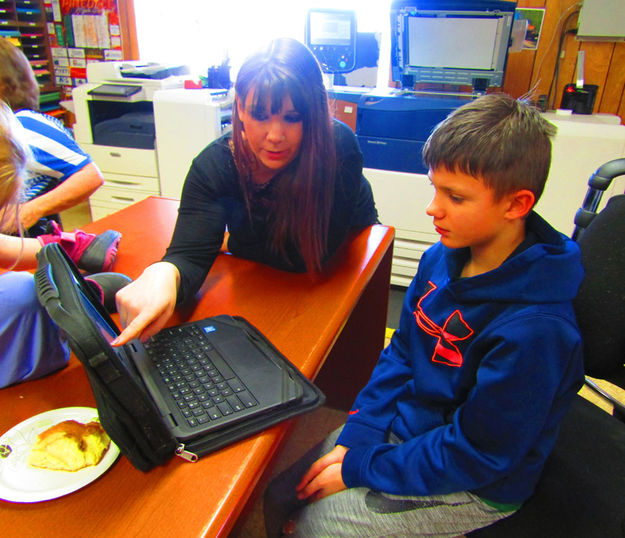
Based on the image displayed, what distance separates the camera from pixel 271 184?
1027mm

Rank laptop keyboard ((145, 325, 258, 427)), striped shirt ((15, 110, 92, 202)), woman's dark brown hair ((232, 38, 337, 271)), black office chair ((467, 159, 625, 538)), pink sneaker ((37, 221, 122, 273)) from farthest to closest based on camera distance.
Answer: striped shirt ((15, 110, 92, 202)) < pink sneaker ((37, 221, 122, 273)) < woman's dark brown hair ((232, 38, 337, 271)) < black office chair ((467, 159, 625, 538)) < laptop keyboard ((145, 325, 258, 427))

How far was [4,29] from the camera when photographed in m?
3.20

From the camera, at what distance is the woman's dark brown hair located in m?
0.87

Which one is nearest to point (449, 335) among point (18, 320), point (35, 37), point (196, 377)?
point (196, 377)

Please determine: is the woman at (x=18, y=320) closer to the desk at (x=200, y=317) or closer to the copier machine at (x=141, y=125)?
the desk at (x=200, y=317)

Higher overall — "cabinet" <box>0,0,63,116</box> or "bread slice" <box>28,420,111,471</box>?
"cabinet" <box>0,0,63,116</box>

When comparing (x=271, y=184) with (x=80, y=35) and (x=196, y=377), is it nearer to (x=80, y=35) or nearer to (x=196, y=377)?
(x=196, y=377)

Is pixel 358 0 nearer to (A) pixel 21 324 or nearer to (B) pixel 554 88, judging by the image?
(B) pixel 554 88

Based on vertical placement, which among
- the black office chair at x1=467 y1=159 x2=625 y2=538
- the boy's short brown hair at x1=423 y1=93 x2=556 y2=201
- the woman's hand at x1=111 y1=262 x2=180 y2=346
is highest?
the boy's short brown hair at x1=423 y1=93 x2=556 y2=201

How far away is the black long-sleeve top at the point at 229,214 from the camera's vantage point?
94cm

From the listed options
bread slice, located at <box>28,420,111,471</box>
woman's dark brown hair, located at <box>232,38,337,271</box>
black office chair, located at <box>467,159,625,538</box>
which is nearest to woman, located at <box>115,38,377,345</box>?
woman's dark brown hair, located at <box>232,38,337,271</box>

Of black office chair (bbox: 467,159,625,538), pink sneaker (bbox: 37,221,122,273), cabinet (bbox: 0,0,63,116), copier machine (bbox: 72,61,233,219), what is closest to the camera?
black office chair (bbox: 467,159,625,538)

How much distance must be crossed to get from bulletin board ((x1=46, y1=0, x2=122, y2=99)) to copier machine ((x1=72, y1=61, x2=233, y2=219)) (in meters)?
0.76

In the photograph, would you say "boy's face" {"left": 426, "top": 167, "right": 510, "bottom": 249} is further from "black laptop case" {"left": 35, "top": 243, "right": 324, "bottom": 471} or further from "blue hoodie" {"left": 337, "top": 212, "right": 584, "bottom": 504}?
"black laptop case" {"left": 35, "top": 243, "right": 324, "bottom": 471}
